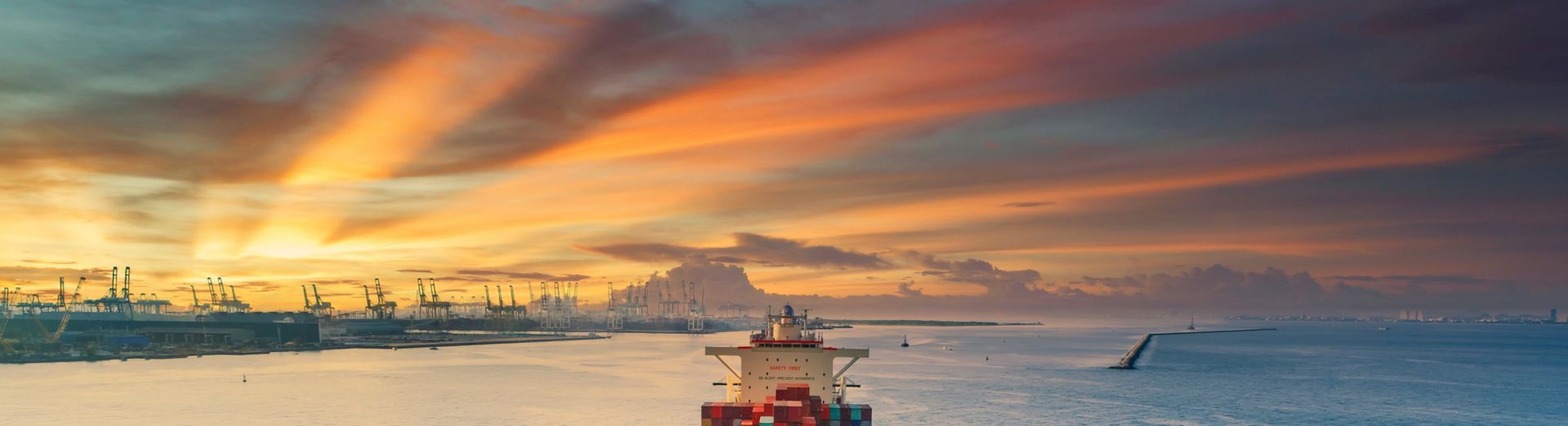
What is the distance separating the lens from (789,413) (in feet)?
133

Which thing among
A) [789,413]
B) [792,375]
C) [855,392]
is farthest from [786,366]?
[855,392]

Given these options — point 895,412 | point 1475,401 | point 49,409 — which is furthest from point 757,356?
point 1475,401

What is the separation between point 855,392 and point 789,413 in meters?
72.0

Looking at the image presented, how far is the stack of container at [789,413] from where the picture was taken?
3959 centimetres

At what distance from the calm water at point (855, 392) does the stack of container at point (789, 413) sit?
3678 cm

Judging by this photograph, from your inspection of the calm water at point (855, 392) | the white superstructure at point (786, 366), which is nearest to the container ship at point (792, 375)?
the white superstructure at point (786, 366)

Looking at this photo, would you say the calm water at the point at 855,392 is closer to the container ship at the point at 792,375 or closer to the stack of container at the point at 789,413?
the container ship at the point at 792,375

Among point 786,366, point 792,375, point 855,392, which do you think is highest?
point 786,366

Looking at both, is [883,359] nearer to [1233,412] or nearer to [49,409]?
[1233,412]

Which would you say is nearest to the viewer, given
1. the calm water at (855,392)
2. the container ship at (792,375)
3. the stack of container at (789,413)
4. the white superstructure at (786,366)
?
the stack of container at (789,413)

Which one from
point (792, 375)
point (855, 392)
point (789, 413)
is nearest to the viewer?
point (789, 413)

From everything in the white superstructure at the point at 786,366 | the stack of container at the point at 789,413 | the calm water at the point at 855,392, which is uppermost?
the white superstructure at the point at 786,366

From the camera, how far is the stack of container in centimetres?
3959

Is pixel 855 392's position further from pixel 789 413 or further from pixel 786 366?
pixel 789 413
